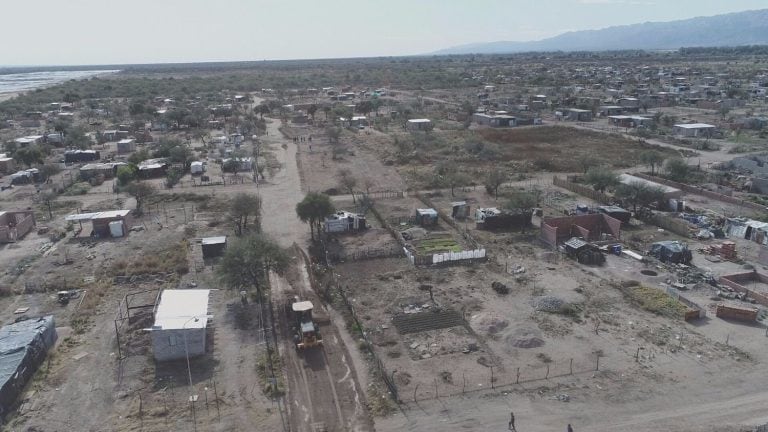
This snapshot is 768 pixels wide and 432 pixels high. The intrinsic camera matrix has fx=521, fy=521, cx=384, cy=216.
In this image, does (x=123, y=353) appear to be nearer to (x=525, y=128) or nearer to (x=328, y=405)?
(x=328, y=405)

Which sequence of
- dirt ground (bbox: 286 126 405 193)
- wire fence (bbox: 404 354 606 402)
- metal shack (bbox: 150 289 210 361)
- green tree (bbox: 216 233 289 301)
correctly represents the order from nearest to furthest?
wire fence (bbox: 404 354 606 402), metal shack (bbox: 150 289 210 361), green tree (bbox: 216 233 289 301), dirt ground (bbox: 286 126 405 193)

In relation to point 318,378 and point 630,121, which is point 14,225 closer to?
point 318,378

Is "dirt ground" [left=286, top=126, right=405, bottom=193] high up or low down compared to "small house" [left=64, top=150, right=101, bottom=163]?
down

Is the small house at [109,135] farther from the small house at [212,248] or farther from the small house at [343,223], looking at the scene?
the small house at [343,223]

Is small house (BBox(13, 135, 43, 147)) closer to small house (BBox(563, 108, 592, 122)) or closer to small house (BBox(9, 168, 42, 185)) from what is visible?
small house (BBox(9, 168, 42, 185))

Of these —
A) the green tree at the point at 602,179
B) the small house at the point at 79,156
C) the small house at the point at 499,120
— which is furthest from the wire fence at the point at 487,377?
the small house at the point at 499,120

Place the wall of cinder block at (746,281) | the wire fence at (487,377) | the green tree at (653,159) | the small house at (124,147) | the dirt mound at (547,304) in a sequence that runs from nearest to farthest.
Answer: the wire fence at (487,377), the dirt mound at (547,304), the wall of cinder block at (746,281), the green tree at (653,159), the small house at (124,147)

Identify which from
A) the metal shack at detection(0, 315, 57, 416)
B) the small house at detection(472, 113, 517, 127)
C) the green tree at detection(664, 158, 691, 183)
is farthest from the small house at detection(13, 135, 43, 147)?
the green tree at detection(664, 158, 691, 183)
